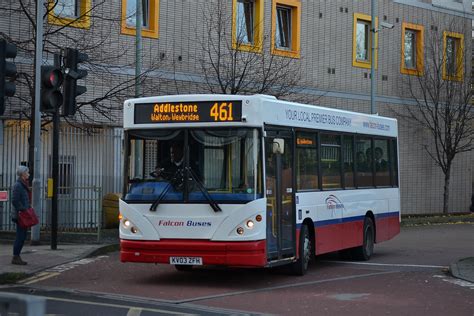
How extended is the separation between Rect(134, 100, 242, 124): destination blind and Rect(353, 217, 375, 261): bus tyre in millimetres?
5798

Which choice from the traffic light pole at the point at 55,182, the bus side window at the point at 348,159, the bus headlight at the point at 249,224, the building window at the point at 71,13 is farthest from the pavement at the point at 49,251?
the building window at the point at 71,13

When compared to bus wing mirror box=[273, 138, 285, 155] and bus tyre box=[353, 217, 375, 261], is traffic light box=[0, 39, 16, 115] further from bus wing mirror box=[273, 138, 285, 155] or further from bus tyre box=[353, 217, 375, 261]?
bus tyre box=[353, 217, 375, 261]

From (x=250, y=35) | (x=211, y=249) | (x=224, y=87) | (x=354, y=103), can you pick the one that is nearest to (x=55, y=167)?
(x=211, y=249)

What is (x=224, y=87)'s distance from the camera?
25078mm

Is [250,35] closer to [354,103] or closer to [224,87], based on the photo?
[224,87]

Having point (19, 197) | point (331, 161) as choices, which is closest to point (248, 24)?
point (331, 161)

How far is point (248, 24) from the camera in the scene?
1126 inches

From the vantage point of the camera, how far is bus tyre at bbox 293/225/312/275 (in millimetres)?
14141

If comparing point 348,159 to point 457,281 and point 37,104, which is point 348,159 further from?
point 37,104

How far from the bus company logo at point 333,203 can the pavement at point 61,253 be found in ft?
7.77

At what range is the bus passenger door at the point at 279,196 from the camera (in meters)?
13.0

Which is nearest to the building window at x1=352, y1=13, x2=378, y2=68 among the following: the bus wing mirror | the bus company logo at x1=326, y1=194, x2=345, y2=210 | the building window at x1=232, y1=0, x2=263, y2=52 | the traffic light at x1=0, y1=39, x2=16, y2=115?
the building window at x1=232, y1=0, x2=263, y2=52

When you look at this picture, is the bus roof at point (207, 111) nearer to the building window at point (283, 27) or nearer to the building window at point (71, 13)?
the building window at point (71, 13)

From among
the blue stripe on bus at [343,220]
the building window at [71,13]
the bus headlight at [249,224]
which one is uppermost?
the building window at [71,13]
